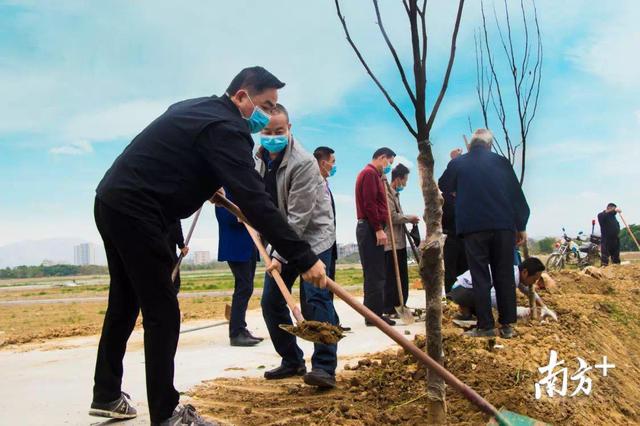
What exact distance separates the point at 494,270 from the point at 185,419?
11.1 ft

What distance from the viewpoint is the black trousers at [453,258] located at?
765cm

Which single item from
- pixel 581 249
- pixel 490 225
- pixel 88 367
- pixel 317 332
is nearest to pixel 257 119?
pixel 317 332

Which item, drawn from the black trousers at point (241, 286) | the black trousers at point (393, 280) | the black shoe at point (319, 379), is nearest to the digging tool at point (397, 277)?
the black trousers at point (393, 280)

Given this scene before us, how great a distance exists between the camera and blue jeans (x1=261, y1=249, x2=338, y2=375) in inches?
150

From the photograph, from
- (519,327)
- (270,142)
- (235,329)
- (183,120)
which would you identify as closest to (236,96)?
(183,120)

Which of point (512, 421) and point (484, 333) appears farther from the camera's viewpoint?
point (484, 333)

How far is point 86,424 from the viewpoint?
3.37 m

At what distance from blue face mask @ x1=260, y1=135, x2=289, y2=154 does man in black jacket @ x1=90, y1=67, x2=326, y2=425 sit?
36.8 inches

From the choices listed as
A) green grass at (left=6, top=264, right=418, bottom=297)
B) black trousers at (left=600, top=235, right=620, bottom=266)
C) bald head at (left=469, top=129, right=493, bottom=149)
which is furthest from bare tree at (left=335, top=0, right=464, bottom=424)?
black trousers at (left=600, top=235, right=620, bottom=266)

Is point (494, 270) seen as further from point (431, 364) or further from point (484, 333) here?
point (431, 364)

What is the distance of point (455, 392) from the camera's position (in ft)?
11.8

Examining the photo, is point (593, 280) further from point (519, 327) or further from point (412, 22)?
point (412, 22)

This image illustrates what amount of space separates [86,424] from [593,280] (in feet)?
33.9

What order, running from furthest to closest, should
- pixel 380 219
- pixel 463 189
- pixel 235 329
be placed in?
pixel 380 219
pixel 235 329
pixel 463 189
